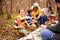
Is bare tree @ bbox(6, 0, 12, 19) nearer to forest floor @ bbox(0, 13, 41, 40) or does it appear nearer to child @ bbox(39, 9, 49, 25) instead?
forest floor @ bbox(0, 13, 41, 40)

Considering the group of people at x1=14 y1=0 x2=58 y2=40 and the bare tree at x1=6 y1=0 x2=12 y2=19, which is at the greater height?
the group of people at x1=14 y1=0 x2=58 y2=40

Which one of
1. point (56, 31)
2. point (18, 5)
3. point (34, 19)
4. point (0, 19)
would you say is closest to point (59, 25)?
point (56, 31)

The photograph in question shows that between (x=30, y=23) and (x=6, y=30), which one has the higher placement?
(x=30, y=23)

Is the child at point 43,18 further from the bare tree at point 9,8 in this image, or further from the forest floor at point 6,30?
the bare tree at point 9,8

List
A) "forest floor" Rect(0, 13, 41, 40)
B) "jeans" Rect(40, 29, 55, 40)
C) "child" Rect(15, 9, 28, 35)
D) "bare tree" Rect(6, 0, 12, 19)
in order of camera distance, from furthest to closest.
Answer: "bare tree" Rect(6, 0, 12, 19) → "forest floor" Rect(0, 13, 41, 40) → "child" Rect(15, 9, 28, 35) → "jeans" Rect(40, 29, 55, 40)

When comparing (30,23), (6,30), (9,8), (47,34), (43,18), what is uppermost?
(47,34)

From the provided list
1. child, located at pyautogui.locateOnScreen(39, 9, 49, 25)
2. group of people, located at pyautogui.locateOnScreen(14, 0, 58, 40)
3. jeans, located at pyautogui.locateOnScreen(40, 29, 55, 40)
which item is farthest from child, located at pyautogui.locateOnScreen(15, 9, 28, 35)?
jeans, located at pyautogui.locateOnScreen(40, 29, 55, 40)

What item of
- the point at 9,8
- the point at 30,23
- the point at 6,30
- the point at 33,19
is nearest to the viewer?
the point at 30,23

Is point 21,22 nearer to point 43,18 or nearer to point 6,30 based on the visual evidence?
point 43,18

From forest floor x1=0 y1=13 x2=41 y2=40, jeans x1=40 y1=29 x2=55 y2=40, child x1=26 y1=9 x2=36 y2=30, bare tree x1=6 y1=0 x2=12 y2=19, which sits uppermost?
jeans x1=40 y1=29 x2=55 y2=40

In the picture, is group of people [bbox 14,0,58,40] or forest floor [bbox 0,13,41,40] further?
forest floor [bbox 0,13,41,40]

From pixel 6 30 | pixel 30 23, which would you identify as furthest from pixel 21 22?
pixel 6 30

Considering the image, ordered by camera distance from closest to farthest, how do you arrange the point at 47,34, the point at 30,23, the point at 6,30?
1. the point at 47,34
2. the point at 30,23
3. the point at 6,30

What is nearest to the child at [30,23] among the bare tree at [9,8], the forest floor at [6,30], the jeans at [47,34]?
the forest floor at [6,30]
